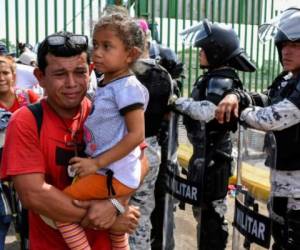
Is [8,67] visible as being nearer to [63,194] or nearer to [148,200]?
[148,200]

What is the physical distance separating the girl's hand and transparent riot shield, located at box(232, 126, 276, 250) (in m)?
0.97

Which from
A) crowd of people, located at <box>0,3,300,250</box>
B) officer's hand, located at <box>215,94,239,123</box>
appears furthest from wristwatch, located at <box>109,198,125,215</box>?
officer's hand, located at <box>215,94,239,123</box>

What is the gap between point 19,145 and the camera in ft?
5.99

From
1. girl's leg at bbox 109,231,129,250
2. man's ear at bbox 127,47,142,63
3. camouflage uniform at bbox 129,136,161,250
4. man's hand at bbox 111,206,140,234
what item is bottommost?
camouflage uniform at bbox 129,136,161,250

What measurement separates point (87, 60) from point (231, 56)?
170cm

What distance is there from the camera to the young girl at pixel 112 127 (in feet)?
6.33

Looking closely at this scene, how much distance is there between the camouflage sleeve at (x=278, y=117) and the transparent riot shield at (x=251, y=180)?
0.12 meters

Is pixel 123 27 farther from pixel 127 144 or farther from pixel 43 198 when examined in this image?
pixel 43 198

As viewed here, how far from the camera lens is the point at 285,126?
2.52m

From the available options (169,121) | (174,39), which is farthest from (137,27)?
(174,39)

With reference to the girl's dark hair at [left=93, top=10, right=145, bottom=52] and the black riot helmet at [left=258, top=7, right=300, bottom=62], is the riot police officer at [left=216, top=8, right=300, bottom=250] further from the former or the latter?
the girl's dark hair at [left=93, top=10, right=145, bottom=52]

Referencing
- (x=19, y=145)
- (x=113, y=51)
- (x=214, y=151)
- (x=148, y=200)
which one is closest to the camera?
(x=19, y=145)

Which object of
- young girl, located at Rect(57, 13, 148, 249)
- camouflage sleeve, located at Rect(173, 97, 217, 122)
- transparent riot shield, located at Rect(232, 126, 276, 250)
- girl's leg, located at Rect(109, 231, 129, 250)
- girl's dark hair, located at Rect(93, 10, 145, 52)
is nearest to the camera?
young girl, located at Rect(57, 13, 148, 249)

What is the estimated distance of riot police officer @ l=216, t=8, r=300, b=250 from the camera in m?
2.51
